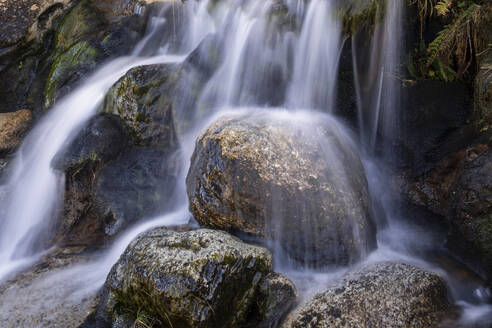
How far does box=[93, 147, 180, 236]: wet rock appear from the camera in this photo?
5281 mm

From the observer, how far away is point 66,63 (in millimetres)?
7418

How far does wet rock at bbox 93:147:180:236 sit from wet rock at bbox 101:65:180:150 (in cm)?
23

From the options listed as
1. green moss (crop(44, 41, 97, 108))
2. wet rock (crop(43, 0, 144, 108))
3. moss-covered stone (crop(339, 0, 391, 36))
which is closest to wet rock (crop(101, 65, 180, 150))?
wet rock (crop(43, 0, 144, 108))

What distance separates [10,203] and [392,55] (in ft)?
20.5

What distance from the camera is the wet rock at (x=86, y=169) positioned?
531cm

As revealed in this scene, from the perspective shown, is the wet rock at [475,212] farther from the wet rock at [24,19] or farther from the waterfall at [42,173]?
the wet rock at [24,19]

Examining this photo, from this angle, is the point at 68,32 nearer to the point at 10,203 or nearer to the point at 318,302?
the point at 10,203

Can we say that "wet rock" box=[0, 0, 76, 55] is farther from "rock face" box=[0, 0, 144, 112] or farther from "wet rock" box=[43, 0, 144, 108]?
"wet rock" box=[43, 0, 144, 108]

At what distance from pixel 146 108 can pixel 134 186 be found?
1.29 metres

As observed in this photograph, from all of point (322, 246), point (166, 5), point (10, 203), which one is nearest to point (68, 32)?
point (166, 5)

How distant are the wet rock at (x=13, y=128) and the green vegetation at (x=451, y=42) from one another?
7.11m

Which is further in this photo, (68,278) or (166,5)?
(166,5)

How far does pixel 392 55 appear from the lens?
508 centimetres

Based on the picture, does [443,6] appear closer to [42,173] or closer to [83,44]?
[42,173]
